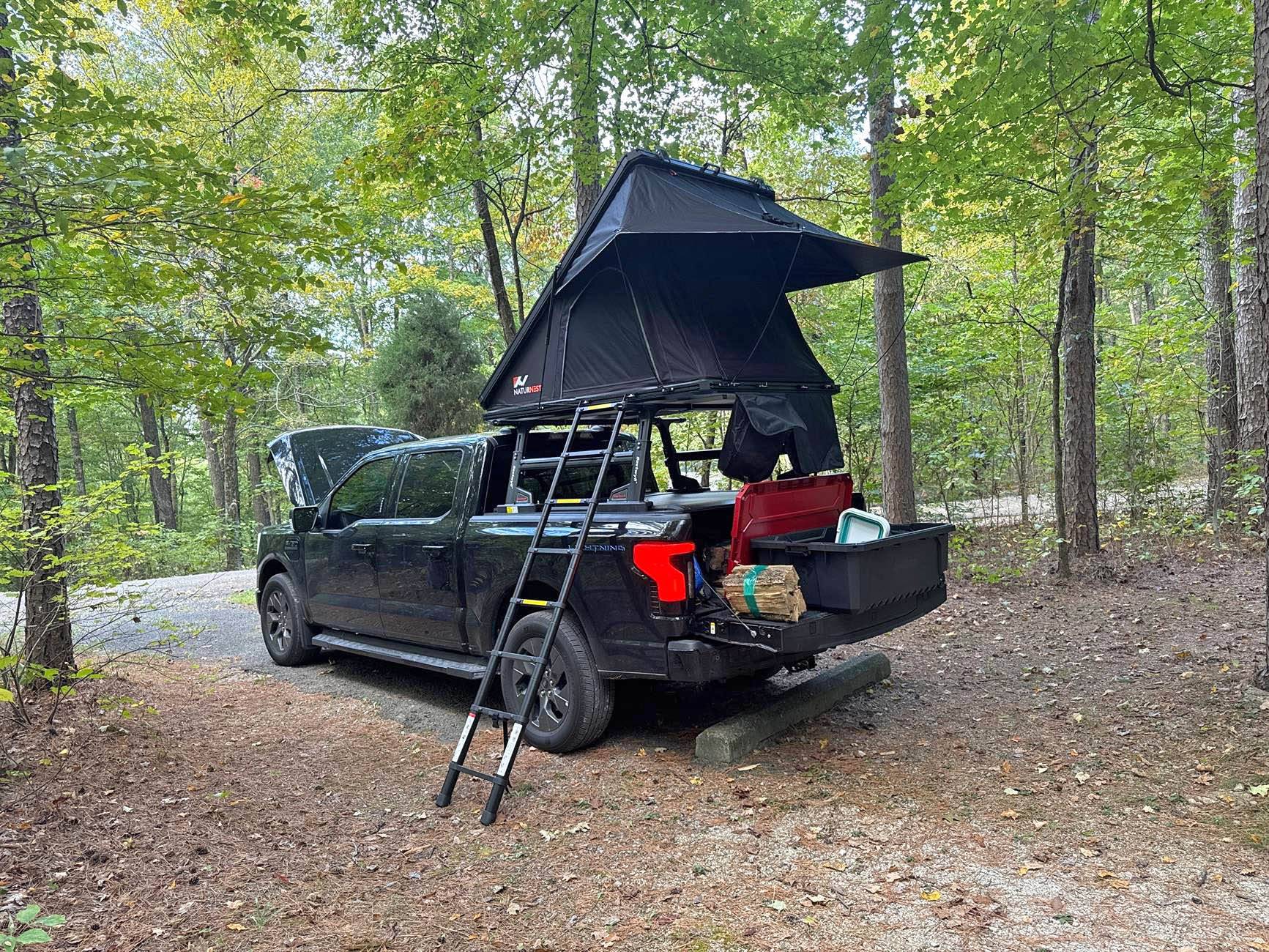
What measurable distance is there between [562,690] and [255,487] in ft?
64.4

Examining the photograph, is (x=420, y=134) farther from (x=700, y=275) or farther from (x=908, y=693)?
(x=908, y=693)

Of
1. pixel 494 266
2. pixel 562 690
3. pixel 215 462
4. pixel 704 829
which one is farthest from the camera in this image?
pixel 215 462

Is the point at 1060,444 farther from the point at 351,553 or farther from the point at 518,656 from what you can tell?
the point at 351,553

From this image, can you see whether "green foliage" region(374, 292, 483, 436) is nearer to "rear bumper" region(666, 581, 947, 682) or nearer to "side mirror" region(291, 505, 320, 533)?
"side mirror" region(291, 505, 320, 533)

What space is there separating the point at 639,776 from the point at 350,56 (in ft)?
35.9

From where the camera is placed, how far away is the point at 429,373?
46.1ft

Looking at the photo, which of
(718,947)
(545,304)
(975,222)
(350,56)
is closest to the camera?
(718,947)

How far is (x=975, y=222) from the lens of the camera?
25.3ft

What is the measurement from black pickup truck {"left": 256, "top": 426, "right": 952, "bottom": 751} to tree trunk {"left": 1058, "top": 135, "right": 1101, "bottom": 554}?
Result: 4646 millimetres

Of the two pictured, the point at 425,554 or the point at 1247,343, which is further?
the point at 1247,343

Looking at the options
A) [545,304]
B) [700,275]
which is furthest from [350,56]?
[700,275]

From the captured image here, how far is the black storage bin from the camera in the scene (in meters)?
4.09

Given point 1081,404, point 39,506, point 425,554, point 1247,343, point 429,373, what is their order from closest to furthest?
point 39,506
point 425,554
point 1081,404
point 1247,343
point 429,373

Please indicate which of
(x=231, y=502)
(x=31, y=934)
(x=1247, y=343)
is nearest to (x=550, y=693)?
(x=31, y=934)
